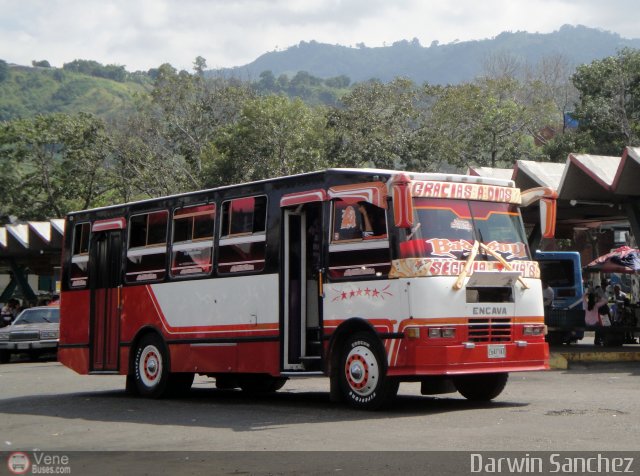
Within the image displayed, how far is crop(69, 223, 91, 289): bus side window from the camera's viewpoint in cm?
1852

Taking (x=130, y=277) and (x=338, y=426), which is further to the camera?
(x=130, y=277)

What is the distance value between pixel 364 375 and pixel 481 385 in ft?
7.08

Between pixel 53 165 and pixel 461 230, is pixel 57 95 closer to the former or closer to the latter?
pixel 53 165

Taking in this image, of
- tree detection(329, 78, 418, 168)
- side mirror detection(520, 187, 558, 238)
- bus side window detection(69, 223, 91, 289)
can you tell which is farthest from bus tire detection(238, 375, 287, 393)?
tree detection(329, 78, 418, 168)

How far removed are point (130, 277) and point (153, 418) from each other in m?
4.03

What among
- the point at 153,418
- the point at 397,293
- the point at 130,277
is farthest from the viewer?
the point at 130,277

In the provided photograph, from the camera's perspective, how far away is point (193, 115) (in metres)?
56.8

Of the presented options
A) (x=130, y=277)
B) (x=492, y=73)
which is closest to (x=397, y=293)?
(x=130, y=277)

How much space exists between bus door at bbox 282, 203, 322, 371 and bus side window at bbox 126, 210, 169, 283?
306cm

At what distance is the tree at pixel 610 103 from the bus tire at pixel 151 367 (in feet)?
131

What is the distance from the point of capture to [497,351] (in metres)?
13.5

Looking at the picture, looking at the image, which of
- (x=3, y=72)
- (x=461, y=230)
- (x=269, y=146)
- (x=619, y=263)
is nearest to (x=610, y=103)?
(x=269, y=146)

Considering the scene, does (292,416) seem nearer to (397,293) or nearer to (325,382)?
(397,293)

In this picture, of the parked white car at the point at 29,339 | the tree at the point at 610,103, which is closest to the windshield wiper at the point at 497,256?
the parked white car at the point at 29,339
